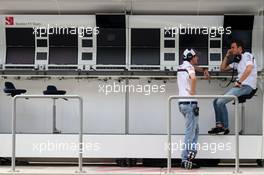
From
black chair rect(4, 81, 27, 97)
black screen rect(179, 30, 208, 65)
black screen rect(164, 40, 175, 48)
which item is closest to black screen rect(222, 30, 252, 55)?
black screen rect(179, 30, 208, 65)

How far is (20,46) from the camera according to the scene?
29.3ft

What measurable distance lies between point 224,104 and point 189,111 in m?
0.67

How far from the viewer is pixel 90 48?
8852 mm

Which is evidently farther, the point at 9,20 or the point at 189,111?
the point at 9,20

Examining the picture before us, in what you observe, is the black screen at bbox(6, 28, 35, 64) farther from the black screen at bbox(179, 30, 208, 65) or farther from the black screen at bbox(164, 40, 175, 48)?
the black screen at bbox(179, 30, 208, 65)

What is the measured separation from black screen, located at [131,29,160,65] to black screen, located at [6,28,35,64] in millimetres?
1590

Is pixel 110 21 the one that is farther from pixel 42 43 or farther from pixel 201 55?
pixel 201 55

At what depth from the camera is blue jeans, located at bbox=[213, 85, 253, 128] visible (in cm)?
789

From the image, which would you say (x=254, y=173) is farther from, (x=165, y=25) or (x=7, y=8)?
(x=7, y=8)

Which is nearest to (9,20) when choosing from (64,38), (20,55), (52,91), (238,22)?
(20,55)

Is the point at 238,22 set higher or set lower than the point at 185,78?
higher

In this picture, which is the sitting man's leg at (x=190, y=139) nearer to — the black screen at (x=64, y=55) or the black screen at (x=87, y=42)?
the black screen at (x=87, y=42)

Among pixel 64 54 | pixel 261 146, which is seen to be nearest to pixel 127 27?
pixel 64 54

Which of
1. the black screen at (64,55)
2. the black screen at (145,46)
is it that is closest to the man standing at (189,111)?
the black screen at (145,46)
